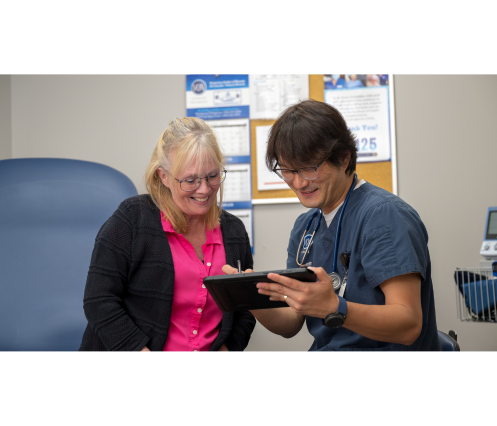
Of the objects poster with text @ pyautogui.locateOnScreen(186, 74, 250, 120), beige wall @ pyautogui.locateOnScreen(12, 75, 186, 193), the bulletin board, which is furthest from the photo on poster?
beige wall @ pyautogui.locateOnScreen(12, 75, 186, 193)

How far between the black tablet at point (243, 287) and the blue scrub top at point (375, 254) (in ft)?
0.62

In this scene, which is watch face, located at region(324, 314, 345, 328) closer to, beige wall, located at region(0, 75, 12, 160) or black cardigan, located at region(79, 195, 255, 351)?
black cardigan, located at region(79, 195, 255, 351)

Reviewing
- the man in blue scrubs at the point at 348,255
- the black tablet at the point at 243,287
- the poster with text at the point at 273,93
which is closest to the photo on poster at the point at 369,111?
the poster with text at the point at 273,93

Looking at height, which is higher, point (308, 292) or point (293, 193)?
point (293, 193)

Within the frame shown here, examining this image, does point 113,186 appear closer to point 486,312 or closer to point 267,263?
point 267,263

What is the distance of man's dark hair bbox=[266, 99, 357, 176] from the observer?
1062 mm

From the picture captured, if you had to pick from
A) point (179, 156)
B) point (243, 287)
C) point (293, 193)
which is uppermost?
point (179, 156)

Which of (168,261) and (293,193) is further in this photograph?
(293,193)

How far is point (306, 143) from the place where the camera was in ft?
3.47

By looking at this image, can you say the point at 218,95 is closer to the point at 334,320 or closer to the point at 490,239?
the point at 490,239

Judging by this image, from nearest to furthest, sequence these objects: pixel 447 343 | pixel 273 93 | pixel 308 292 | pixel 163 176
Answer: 1. pixel 308 292
2. pixel 447 343
3. pixel 163 176
4. pixel 273 93

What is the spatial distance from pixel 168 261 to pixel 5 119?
6.00 ft

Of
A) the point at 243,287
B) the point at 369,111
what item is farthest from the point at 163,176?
the point at 369,111

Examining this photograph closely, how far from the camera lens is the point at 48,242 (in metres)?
1.54
